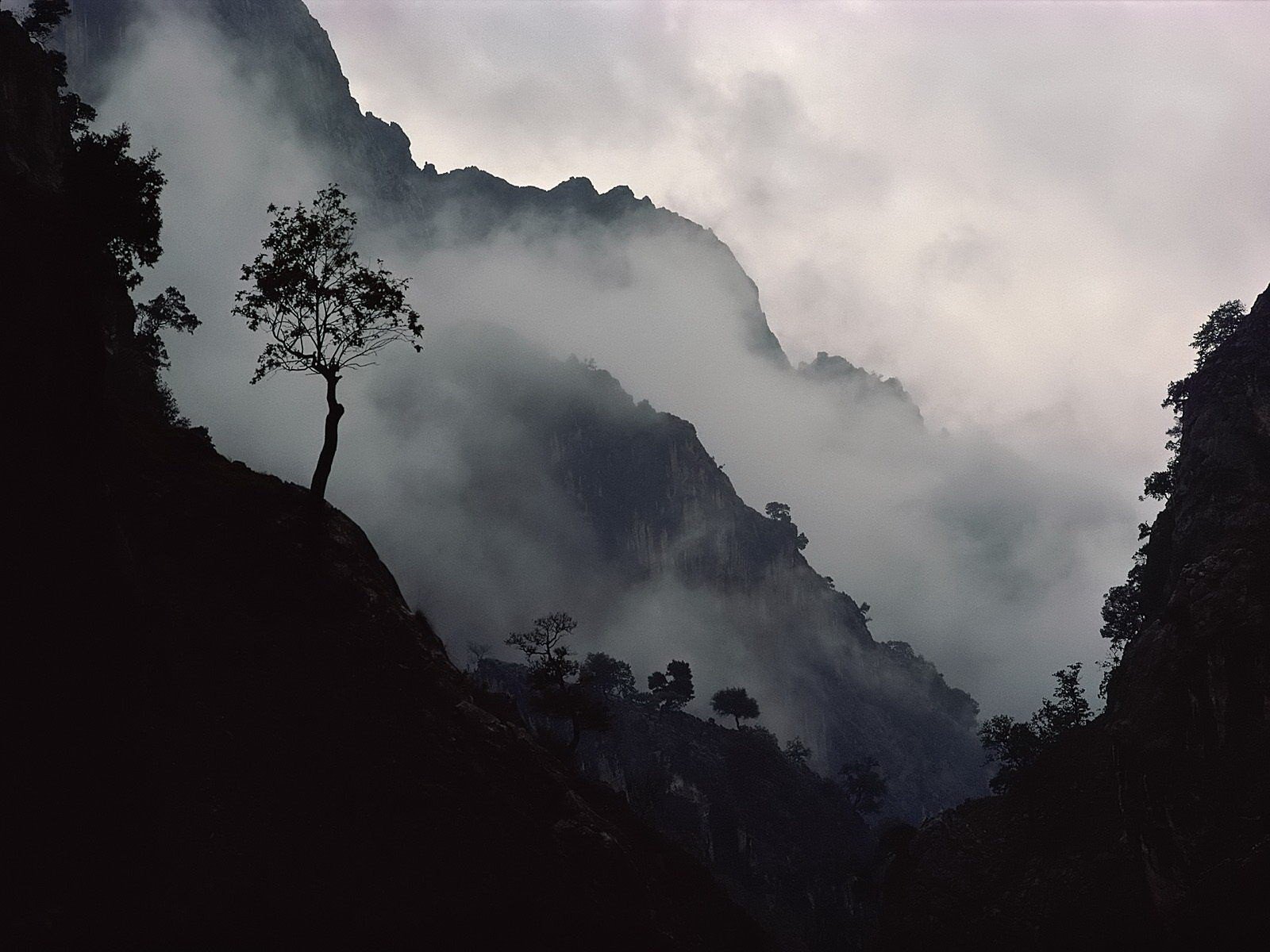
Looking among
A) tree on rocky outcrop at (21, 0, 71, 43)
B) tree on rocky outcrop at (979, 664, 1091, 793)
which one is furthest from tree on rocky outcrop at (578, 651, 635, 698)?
tree on rocky outcrop at (21, 0, 71, 43)

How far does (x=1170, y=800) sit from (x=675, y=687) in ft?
447

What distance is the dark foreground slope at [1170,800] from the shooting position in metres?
46.8

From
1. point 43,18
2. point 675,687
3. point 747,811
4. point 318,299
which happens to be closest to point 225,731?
point 318,299

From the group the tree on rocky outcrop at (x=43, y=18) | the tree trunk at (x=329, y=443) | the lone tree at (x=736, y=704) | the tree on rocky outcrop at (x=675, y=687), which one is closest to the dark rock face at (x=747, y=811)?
the tree on rocky outcrop at (x=675, y=687)

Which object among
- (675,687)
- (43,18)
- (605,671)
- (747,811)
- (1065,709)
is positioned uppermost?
(43,18)

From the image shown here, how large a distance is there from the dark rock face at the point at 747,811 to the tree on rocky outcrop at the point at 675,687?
2.89 metres

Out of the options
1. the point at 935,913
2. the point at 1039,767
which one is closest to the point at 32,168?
the point at 935,913

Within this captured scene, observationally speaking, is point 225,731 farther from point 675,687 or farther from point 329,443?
point 675,687

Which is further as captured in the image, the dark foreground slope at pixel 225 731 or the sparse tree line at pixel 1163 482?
the sparse tree line at pixel 1163 482

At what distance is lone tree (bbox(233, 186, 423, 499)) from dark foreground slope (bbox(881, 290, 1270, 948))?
49.5 meters

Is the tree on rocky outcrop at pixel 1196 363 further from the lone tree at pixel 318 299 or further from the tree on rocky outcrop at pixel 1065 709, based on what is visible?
the lone tree at pixel 318 299

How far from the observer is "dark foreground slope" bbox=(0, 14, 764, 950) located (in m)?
18.6

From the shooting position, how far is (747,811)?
158875 millimetres

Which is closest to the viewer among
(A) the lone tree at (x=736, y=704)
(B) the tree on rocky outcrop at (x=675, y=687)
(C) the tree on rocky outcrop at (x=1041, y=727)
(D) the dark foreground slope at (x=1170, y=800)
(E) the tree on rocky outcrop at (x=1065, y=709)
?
(D) the dark foreground slope at (x=1170, y=800)
